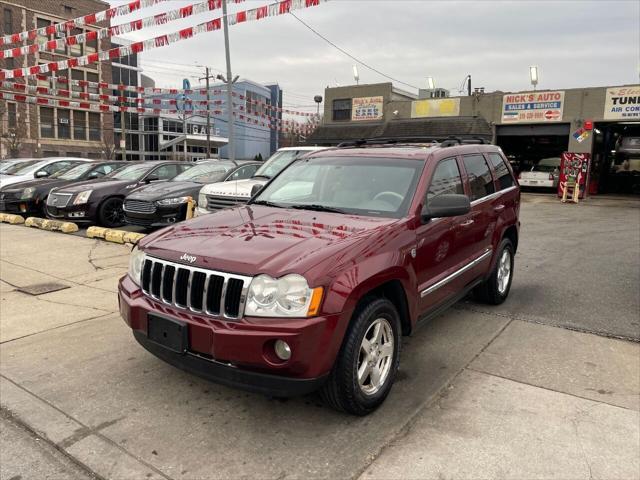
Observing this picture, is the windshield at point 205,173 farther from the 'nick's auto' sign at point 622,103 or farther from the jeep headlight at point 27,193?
the 'nick's auto' sign at point 622,103

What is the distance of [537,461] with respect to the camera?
8.86 feet

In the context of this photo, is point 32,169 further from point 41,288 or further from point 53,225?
point 41,288

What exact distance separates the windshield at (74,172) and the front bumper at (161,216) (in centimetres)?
498

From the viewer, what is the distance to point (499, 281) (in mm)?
5434

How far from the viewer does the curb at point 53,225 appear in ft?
31.9

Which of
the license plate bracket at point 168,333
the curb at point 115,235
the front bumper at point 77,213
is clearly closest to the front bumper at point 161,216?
the curb at point 115,235

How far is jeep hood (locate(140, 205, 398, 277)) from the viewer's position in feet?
9.20

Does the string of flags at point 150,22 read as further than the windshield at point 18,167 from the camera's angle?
No

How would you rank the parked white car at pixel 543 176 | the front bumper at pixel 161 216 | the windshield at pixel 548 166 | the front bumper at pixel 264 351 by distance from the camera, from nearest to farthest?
1. the front bumper at pixel 264 351
2. the front bumper at pixel 161 216
3. the parked white car at pixel 543 176
4. the windshield at pixel 548 166

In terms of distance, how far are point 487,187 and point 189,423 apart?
3617mm

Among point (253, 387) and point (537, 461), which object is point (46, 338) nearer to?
point (253, 387)

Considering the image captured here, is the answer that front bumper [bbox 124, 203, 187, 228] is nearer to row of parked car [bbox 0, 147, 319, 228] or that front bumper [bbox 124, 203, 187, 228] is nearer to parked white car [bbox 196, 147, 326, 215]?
row of parked car [bbox 0, 147, 319, 228]

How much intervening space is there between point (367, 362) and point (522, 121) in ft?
78.9

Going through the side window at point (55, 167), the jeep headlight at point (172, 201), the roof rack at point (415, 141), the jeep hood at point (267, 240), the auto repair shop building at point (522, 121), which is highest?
the auto repair shop building at point (522, 121)
